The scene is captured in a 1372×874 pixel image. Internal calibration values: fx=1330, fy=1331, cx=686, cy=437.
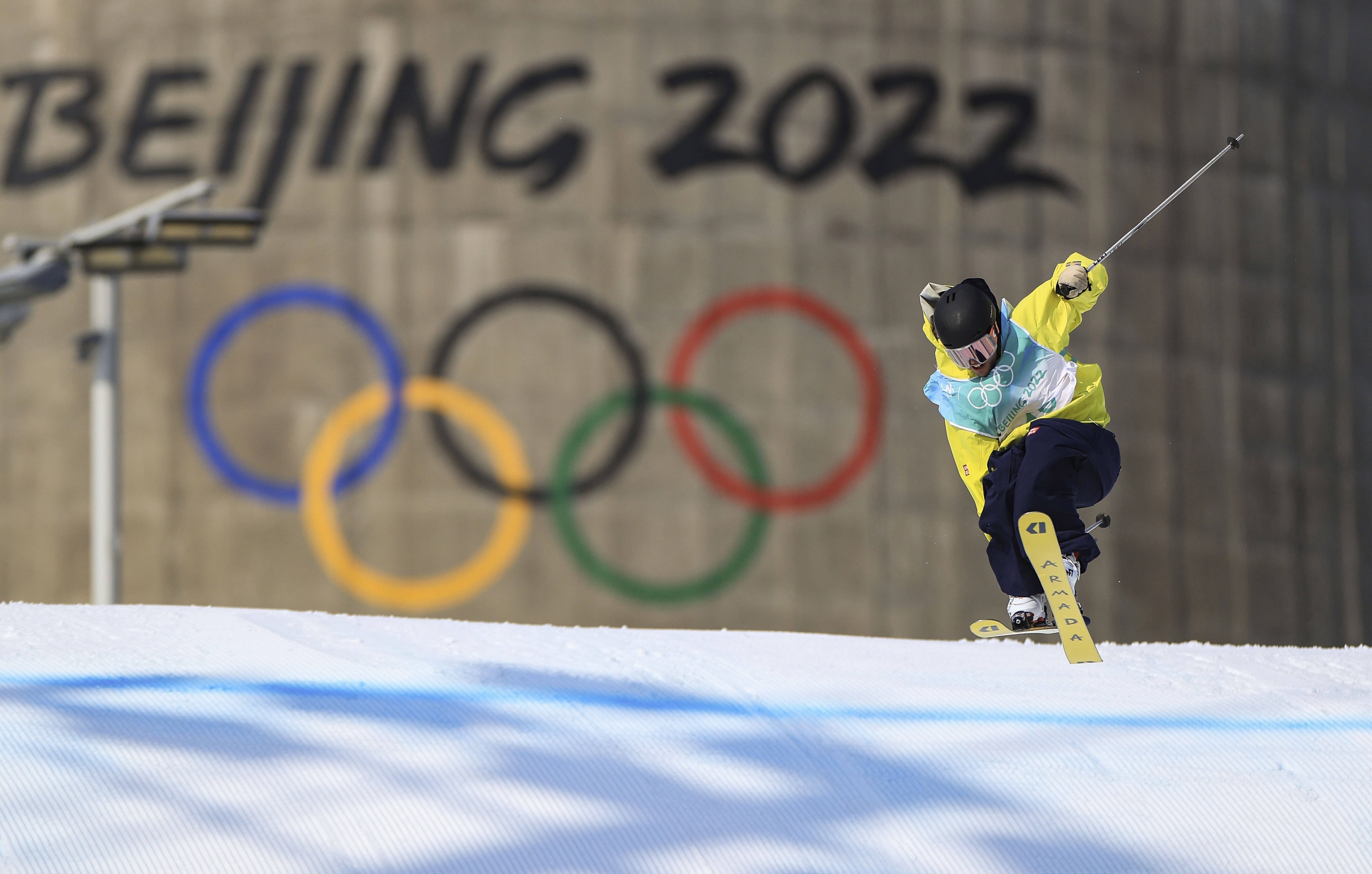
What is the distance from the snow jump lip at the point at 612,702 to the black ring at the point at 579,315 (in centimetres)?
1018

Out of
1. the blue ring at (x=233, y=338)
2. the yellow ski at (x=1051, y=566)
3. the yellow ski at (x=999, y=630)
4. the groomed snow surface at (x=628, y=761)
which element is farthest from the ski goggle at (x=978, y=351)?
the blue ring at (x=233, y=338)

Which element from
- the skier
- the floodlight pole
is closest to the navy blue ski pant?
the skier

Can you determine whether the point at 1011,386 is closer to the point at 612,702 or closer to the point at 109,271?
the point at 612,702

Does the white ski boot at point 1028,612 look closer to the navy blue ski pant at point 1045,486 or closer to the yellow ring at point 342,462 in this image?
the navy blue ski pant at point 1045,486

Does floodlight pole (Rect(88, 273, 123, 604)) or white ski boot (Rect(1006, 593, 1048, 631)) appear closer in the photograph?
white ski boot (Rect(1006, 593, 1048, 631))

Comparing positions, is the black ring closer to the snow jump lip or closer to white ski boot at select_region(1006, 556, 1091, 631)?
the snow jump lip

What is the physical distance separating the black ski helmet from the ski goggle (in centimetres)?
1

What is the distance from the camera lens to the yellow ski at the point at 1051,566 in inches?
182

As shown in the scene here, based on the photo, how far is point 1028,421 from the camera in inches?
185

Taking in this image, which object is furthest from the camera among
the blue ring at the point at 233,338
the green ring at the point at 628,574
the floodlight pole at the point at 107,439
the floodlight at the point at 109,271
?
the blue ring at the point at 233,338

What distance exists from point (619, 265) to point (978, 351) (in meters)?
11.4

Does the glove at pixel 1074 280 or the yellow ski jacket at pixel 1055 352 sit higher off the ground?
the glove at pixel 1074 280

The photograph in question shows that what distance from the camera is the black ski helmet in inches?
171

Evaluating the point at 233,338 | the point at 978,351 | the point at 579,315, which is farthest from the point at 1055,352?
the point at 233,338
